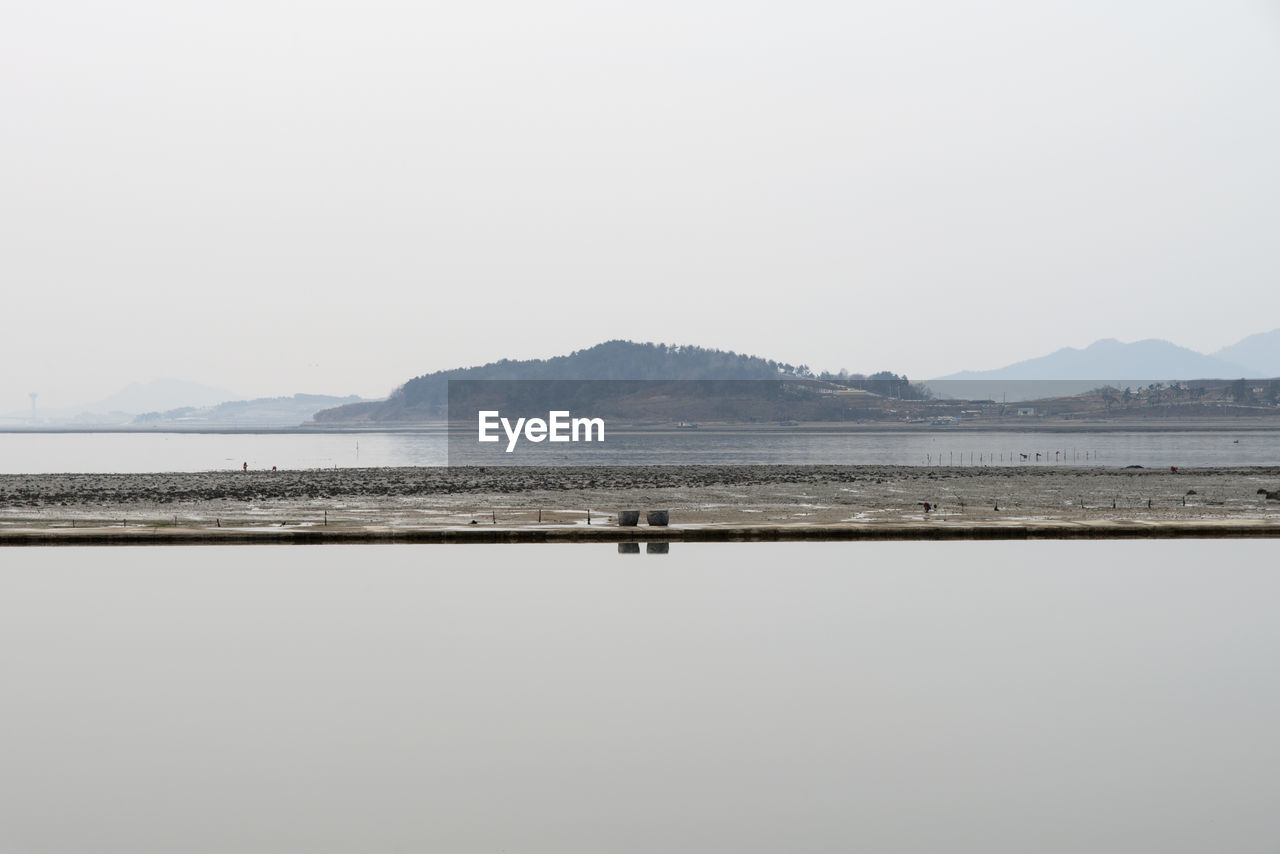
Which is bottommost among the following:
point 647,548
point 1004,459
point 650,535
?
point 647,548

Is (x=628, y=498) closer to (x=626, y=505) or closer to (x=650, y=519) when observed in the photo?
(x=626, y=505)

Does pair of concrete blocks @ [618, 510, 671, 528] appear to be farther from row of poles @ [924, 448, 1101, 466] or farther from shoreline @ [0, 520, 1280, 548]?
row of poles @ [924, 448, 1101, 466]

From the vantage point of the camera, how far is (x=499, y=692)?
12953mm

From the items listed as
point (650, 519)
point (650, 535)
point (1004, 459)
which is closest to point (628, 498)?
point (650, 519)

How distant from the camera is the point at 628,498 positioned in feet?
171

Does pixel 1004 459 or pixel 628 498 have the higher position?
pixel 1004 459

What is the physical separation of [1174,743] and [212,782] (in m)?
9.38

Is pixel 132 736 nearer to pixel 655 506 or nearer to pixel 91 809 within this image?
pixel 91 809

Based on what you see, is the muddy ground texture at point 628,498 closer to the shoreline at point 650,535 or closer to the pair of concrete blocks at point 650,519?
the shoreline at point 650,535

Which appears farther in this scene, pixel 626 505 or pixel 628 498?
pixel 628 498

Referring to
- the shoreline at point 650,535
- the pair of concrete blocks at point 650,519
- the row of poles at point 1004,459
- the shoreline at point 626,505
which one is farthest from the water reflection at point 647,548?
the row of poles at point 1004,459

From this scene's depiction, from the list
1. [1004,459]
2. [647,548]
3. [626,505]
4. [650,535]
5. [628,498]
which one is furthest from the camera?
[1004,459]

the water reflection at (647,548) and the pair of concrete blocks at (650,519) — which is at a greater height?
the pair of concrete blocks at (650,519)

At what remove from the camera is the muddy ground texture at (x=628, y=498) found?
37.0 metres
